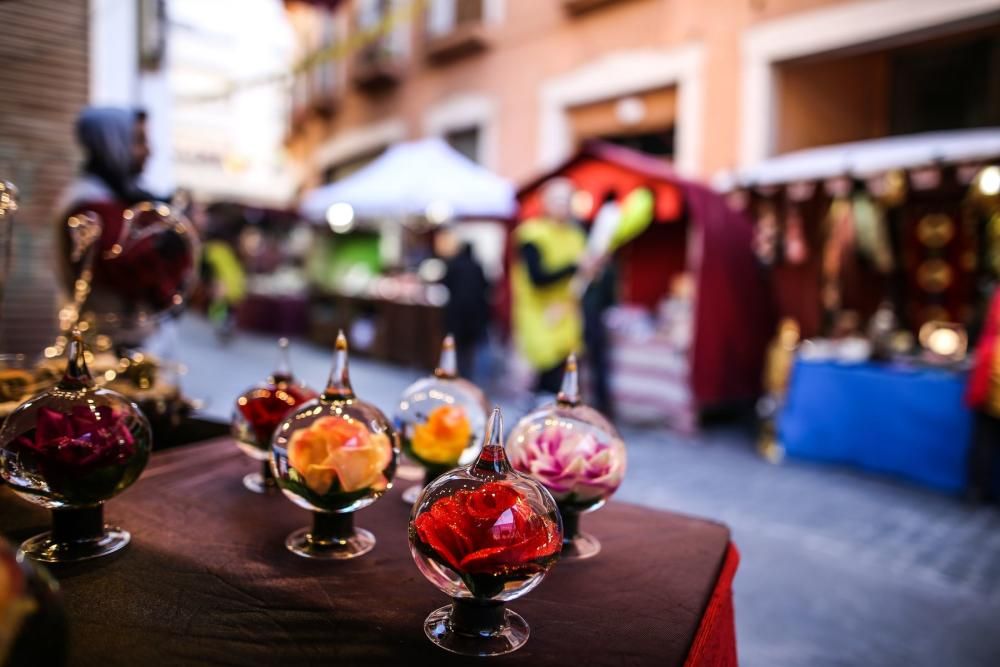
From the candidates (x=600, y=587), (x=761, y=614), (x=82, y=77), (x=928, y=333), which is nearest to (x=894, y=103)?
(x=928, y=333)

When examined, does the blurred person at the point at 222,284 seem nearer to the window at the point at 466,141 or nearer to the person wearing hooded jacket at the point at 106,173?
the window at the point at 466,141

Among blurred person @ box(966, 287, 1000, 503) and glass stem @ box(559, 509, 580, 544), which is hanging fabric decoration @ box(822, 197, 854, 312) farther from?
glass stem @ box(559, 509, 580, 544)

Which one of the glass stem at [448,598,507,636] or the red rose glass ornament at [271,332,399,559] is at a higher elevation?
the red rose glass ornament at [271,332,399,559]

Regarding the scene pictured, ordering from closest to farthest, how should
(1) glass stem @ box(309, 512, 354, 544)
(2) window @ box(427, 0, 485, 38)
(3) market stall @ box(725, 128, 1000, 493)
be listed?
(1) glass stem @ box(309, 512, 354, 544) → (3) market stall @ box(725, 128, 1000, 493) → (2) window @ box(427, 0, 485, 38)

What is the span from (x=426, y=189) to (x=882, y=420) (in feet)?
13.2

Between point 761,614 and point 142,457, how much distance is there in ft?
6.47

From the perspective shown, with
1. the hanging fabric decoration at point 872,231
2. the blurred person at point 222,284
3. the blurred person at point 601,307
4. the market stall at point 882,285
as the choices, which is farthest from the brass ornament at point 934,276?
the blurred person at point 222,284

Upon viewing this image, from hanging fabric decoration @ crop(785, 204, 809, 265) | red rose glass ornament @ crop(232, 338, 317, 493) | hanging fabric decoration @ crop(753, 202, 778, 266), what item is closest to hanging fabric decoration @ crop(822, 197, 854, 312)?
hanging fabric decoration @ crop(785, 204, 809, 265)

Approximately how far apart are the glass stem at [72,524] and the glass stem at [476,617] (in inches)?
22.2

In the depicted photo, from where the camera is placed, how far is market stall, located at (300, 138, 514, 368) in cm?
635

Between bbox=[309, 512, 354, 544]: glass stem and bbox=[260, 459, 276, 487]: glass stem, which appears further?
bbox=[260, 459, 276, 487]: glass stem

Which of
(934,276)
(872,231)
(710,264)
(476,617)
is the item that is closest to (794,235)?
(872,231)

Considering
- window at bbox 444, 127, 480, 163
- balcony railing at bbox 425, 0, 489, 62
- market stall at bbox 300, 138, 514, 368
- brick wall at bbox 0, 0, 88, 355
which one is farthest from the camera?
window at bbox 444, 127, 480, 163

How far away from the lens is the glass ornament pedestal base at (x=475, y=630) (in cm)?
83
